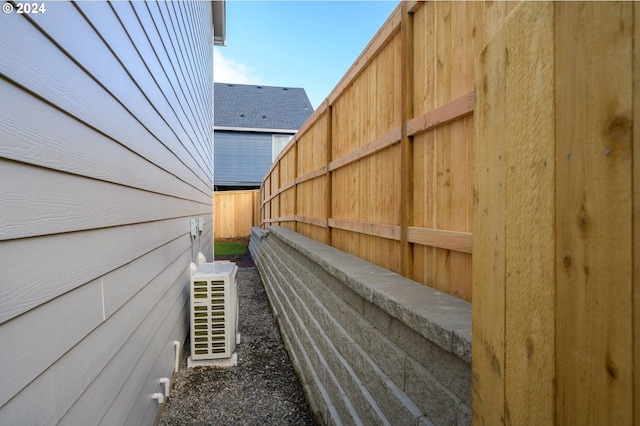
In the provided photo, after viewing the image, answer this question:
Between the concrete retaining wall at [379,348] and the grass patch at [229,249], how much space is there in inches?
372

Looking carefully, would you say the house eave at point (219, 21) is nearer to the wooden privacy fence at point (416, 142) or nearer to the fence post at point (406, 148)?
the wooden privacy fence at point (416, 142)

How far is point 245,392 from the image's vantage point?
340 cm

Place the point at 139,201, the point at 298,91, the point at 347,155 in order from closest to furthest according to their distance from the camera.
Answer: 1. the point at 139,201
2. the point at 347,155
3. the point at 298,91

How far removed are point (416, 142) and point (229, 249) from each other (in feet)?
40.7

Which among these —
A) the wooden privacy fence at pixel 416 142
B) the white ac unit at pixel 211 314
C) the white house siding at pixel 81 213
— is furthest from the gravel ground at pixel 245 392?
the wooden privacy fence at pixel 416 142

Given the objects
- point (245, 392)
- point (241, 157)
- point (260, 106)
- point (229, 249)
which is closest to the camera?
point (245, 392)

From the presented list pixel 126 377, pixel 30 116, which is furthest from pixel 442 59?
pixel 126 377

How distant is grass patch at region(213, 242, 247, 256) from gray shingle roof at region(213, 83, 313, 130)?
7.94 meters

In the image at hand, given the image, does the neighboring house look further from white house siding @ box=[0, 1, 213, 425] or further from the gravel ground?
white house siding @ box=[0, 1, 213, 425]

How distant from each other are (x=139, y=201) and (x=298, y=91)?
21.8m

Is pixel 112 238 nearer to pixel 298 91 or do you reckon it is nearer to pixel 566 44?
pixel 566 44

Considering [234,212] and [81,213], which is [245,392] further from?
[234,212]

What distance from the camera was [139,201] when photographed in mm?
2305

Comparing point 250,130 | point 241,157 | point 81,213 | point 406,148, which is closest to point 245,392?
point 81,213
